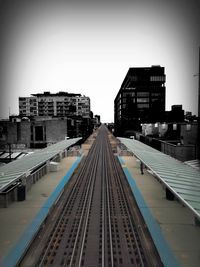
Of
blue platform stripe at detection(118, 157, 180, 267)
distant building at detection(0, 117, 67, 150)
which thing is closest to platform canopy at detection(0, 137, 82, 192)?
blue platform stripe at detection(118, 157, 180, 267)

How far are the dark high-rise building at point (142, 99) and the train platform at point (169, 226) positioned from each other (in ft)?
277

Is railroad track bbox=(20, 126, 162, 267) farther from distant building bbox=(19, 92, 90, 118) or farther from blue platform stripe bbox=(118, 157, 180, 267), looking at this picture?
distant building bbox=(19, 92, 90, 118)

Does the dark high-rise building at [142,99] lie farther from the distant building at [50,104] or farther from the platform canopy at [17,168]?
the platform canopy at [17,168]

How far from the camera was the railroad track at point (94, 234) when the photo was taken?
953cm

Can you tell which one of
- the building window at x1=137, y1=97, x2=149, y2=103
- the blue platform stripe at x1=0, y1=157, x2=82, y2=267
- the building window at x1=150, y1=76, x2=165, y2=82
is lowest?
the blue platform stripe at x1=0, y1=157, x2=82, y2=267

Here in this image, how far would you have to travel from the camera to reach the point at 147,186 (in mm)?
19797

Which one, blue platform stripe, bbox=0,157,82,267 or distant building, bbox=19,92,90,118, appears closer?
blue platform stripe, bbox=0,157,82,267

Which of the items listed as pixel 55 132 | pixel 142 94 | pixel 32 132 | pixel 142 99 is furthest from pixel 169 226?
pixel 142 94

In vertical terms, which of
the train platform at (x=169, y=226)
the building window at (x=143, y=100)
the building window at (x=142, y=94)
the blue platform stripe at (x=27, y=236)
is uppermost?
the building window at (x=142, y=94)

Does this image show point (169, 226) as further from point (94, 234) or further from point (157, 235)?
point (94, 234)

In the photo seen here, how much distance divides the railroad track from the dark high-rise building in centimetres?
8495

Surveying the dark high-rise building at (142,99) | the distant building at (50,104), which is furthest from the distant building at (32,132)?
the distant building at (50,104)

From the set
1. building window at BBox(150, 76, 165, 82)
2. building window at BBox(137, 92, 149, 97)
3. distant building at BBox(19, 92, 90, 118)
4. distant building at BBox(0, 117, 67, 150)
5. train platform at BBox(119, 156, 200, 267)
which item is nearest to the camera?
train platform at BBox(119, 156, 200, 267)

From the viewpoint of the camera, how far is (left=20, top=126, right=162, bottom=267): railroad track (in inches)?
375
